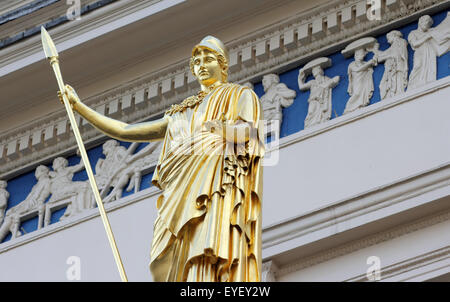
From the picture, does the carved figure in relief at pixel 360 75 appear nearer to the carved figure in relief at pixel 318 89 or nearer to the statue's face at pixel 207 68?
the carved figure in relief at pixel 318 89

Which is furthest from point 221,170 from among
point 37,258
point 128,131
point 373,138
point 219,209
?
point 37,258

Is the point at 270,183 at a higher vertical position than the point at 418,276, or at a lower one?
higher

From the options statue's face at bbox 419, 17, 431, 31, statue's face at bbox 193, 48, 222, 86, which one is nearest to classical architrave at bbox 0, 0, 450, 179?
statue's face at bbox 419, 17, 431, 31

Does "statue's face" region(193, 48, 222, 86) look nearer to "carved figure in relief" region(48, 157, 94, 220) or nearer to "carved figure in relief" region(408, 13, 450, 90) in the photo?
"carved figure in relief" region(408, 13, 450, 90)

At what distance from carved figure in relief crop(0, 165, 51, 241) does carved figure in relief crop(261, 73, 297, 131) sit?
6.10 feet

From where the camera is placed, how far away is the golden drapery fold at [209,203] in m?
5.48

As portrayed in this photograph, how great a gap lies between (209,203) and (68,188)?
5.92 meters

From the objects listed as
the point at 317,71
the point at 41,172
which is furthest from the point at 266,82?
the point at 41,172

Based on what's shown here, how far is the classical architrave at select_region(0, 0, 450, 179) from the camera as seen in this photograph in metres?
10.9

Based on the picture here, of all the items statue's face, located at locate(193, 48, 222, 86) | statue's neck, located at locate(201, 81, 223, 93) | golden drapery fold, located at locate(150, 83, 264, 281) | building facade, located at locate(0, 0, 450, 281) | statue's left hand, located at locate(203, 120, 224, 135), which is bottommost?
golden drapery fold, located at locate(150, 83, 264, 281)

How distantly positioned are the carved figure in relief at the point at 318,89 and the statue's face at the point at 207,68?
13.6 feet

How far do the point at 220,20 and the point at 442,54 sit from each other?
2011mm
